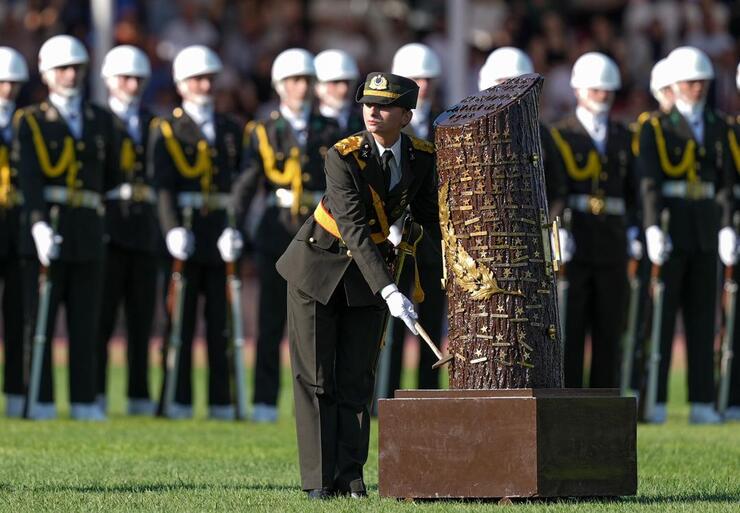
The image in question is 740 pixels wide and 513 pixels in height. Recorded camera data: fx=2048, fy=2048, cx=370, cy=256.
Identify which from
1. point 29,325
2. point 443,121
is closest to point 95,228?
point 29,325

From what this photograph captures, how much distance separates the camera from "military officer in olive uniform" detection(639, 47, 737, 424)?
44.9 feet

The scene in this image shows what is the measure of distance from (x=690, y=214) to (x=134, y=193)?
391 cm

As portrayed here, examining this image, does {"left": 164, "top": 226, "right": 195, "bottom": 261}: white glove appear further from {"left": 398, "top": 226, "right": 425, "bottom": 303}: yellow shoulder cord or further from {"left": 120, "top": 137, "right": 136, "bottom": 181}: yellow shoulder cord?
{"left": 398, "top": 226, "right": 425, "bottom": 303}: yellow shoulder cord

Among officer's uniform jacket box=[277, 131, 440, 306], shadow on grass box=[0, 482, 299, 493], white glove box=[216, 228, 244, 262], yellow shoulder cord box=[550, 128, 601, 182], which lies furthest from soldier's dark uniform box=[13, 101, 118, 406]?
officer's uniform jacket box=[277, 131, 440, 306]

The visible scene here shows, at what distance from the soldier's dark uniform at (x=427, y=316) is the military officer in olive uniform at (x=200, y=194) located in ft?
3.93

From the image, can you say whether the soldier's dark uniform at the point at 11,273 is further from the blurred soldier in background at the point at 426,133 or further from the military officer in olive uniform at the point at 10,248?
the blurred soldier in background at the point at 426,133

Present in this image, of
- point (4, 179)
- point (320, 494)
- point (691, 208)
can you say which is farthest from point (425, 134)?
point (320, 494)

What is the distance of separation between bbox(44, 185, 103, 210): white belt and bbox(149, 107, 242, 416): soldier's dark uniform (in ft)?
2.07

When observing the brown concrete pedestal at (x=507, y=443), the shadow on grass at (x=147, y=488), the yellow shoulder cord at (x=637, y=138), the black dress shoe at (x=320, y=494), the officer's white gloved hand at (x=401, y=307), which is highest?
the yellow shoulder cord at (x=637, y=138)

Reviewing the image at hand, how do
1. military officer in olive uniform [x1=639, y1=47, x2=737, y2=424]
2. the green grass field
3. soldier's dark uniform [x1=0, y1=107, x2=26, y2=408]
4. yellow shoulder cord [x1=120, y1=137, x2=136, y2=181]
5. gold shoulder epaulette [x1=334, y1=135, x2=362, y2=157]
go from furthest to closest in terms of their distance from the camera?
yellow shoulder cord [x1=120, y1=137, x2=136, y2=181], soldier's dark uniform [x1=0, y1=107, x2=26, y2=408], military officer in olive uniform [x1=639, y1=47, x2=737, y2=424], gold shoulder epaulette [x1=334, y1=135, x2=362, y2=157], the green grass field

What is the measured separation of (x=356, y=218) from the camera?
871 cm

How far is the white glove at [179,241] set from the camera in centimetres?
1373

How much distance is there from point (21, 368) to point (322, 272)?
6.04 meters

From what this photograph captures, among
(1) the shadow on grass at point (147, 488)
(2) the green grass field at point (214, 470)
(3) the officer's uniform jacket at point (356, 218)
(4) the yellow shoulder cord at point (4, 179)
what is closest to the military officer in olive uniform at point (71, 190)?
(4) the yellow shoulder cord at point (4, 179)
